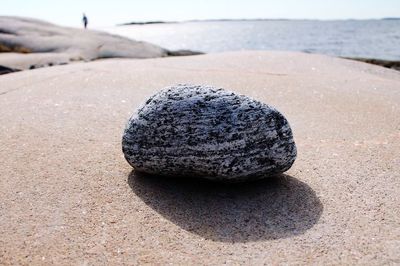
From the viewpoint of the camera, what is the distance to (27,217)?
2676mm

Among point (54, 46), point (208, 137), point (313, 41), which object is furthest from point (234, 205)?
point (313, 41)

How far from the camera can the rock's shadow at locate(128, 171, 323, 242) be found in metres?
2.62

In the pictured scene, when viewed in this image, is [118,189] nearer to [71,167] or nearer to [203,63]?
[71,167]

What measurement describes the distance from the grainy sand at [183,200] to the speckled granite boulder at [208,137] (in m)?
0.19

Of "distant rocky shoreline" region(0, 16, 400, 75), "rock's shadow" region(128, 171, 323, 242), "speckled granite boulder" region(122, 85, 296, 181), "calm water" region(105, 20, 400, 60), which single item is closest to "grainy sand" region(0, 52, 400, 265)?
"rock's shadow" region(128, 171, 323, 242)

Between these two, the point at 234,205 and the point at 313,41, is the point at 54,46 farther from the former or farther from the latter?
the point at 313,41

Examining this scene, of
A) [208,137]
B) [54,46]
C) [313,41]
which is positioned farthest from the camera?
[313,41]

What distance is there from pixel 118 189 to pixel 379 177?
6.42ft

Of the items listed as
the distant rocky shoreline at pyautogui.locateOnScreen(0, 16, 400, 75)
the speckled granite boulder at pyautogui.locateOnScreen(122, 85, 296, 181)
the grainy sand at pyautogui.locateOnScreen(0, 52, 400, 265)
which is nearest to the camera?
the grainy sand at pyautogui.locateOnScreen(0, 52, 400, 265)

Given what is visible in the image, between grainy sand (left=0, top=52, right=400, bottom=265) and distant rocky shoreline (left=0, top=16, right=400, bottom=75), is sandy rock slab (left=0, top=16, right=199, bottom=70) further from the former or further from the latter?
grainy sand (left=0, top=52, right=400, bottom=265)

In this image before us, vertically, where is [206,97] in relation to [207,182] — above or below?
above

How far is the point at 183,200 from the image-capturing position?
2930 mm

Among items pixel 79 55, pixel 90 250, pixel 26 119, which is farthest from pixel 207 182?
pixel 79 55

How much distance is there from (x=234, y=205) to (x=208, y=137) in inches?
19.1
